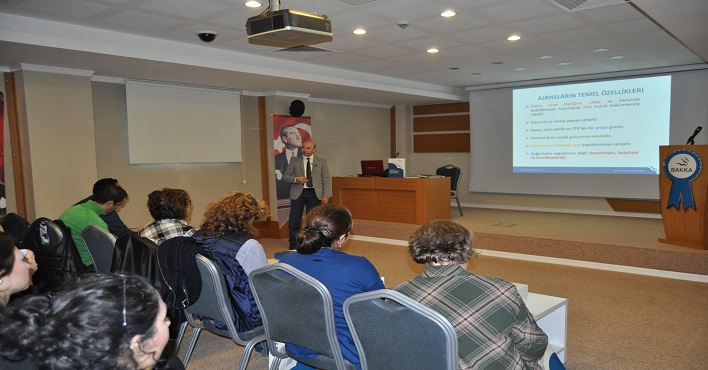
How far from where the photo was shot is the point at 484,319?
71.3 inches

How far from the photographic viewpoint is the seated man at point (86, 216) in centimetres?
374

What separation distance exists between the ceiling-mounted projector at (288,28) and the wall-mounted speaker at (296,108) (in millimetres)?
4227

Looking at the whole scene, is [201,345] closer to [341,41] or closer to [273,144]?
[341,41]

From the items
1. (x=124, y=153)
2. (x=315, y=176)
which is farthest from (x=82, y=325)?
(x=124, y=153)

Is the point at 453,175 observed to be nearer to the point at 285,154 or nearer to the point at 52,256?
the point at 285,154

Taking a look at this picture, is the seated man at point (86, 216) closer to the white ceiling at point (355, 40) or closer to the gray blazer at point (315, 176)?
the white ceiling at point (355, 40)

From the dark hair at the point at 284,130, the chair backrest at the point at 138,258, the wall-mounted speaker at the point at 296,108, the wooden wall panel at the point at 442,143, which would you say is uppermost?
the wall-mounted speaker at the point at 296,108

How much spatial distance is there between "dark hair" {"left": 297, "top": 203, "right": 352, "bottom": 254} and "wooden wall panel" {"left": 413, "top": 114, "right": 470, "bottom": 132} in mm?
8000

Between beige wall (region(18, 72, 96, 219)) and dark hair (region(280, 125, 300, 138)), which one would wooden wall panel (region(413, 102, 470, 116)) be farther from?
beige wall (region(18, 72, 96, 219))

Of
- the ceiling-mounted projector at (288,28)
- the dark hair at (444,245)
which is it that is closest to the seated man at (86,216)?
the ceiling-mounted projector at (288,28)

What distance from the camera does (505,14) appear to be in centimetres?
471

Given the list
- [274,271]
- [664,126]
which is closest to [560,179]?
[664,126]

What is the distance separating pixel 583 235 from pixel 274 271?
553 cm

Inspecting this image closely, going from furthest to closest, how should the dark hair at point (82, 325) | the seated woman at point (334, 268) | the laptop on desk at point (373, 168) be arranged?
the laptop on desk at point (373, 168) < the seated woman at point (334, 268) < the dark hair at point (82, 325)
